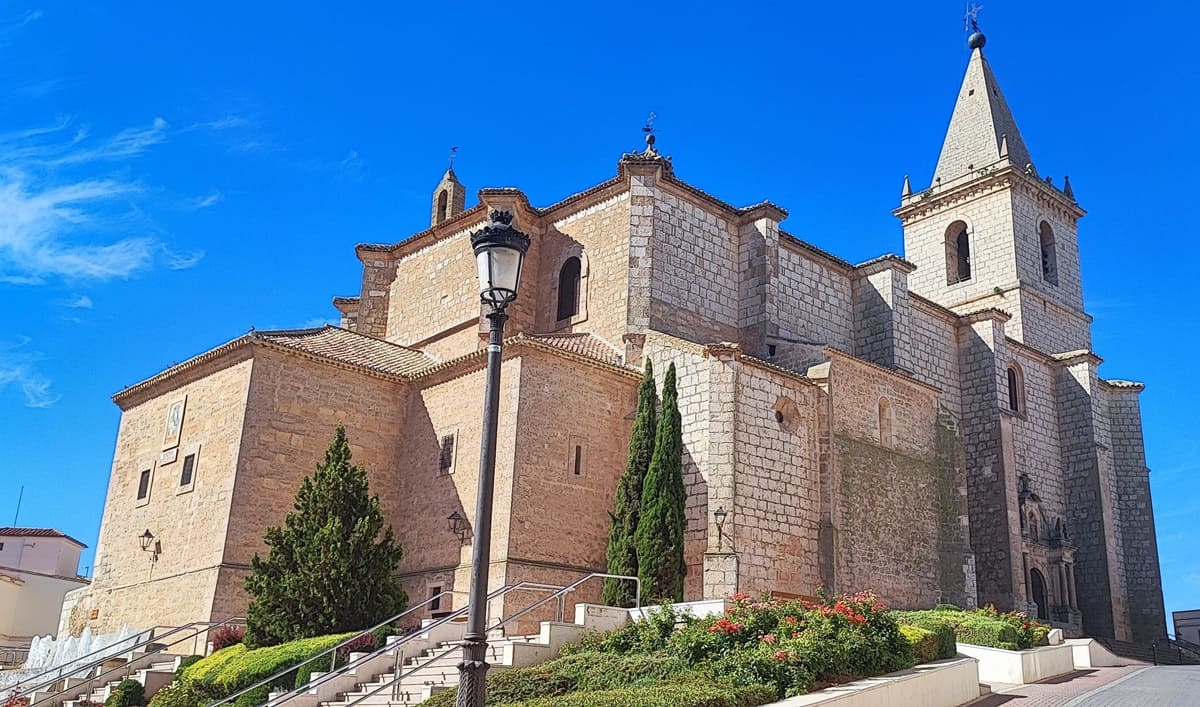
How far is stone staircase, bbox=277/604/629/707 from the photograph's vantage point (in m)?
14.2

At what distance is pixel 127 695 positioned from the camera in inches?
690

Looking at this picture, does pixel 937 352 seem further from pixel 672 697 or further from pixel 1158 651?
pixel 672 697

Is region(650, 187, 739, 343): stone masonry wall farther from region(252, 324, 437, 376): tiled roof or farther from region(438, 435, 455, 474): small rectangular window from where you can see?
region(252, 324, 437, 376): tiled roof

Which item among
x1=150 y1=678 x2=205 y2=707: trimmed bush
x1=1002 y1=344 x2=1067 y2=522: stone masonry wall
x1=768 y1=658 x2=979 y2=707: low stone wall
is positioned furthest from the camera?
x1=1002 y1=344 x2=1067 y2=522: stone masonry wall

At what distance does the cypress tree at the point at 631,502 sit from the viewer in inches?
738

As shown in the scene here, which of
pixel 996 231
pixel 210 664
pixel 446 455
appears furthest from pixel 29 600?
pixel 996 231

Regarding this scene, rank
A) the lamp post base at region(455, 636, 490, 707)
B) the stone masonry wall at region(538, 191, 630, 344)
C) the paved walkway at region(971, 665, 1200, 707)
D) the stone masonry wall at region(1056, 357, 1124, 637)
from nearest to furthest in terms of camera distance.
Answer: the lamp post base at region(455, 636, 490, 707) → the paved walkway at region(971, 665, 1200, 707) → the stone masonry wall at region(538, 191, 630, 344) → the stone masonry wall at region(1056, 357, 1124, 637)

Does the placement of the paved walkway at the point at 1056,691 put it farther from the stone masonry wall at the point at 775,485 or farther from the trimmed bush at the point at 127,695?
the trimmed bush at the point at 127,695

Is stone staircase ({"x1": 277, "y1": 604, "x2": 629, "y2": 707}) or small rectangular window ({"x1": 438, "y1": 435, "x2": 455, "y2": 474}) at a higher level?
small rectangular window ({"x1": 438, "y1": 435, "x2": 455, "y2": 474})

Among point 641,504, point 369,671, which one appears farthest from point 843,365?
point 369,671

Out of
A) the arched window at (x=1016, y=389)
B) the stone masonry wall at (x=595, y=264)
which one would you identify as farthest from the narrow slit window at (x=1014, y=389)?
the stone masonry wall at (x=595, y=264)

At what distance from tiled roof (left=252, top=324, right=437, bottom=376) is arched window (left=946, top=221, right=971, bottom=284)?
848 inches

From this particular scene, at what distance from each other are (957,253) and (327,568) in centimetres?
2887

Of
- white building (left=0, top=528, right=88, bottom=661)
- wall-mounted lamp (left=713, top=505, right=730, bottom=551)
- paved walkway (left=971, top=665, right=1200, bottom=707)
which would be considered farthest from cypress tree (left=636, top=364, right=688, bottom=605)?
white building (left=0, top=528, right=88, bottom=661)
